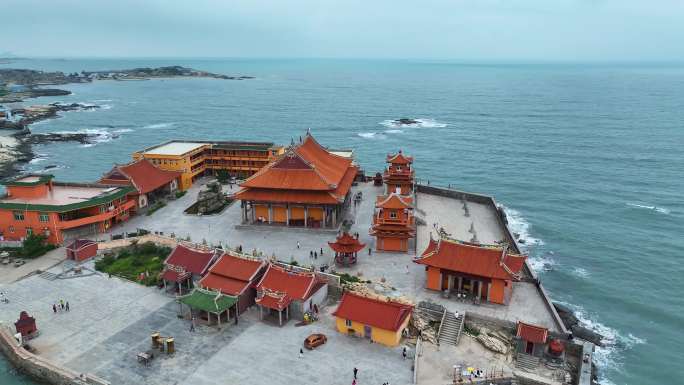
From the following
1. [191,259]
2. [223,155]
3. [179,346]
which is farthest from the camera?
[223,155]

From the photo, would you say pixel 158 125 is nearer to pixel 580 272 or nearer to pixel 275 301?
pixel 275 301

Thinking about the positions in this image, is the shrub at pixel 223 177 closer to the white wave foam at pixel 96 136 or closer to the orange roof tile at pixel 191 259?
the orange roof tile at pixel 191 259

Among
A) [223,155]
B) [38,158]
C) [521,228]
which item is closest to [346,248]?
[521,228]

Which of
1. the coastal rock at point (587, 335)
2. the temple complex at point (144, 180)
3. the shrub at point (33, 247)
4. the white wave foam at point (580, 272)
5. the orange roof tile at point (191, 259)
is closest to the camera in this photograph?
the coastal rock at point (587, 335)

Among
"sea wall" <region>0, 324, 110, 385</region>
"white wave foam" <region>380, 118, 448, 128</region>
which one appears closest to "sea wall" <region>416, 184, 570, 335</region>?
"sea wall" <region>0, 324, 110, 385</region>

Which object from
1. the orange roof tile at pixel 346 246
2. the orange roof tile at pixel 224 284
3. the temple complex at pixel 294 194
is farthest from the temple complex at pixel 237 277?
the temple complex at pixel 294 194

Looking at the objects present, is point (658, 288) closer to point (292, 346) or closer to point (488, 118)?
point (292, 346)

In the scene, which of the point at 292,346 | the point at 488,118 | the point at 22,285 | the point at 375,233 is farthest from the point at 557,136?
the point at 22,285
